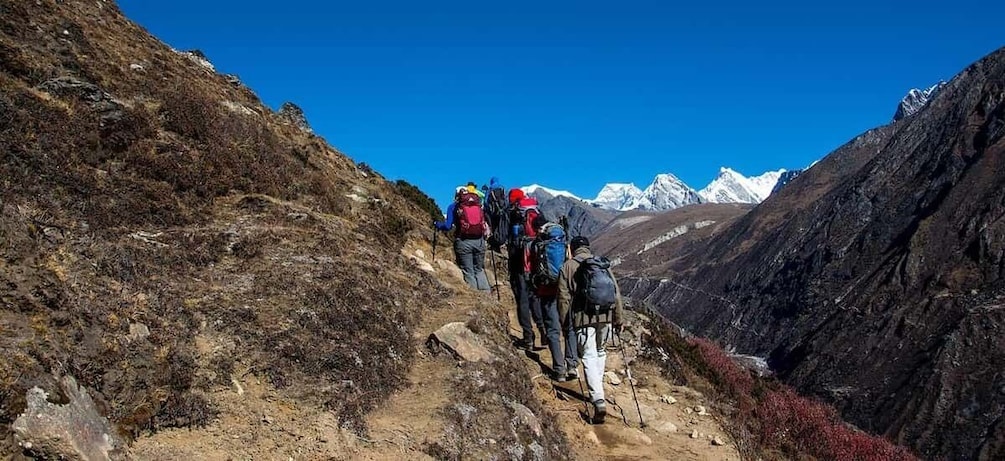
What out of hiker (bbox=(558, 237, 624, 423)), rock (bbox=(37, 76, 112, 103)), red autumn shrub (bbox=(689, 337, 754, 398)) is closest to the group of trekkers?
hiker (bbox=(558, 237, 624, 423))

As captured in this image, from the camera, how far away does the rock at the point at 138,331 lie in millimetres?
5859

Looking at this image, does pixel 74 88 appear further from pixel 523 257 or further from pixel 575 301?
pixel 575 301

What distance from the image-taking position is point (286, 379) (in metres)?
6.41

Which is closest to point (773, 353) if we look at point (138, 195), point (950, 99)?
point (950, 99)

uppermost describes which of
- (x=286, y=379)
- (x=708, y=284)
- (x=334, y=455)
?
(x=708, y=284)

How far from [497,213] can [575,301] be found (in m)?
4.26

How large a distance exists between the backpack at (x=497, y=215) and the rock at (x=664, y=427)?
13.9ft

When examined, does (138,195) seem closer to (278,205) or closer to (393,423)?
(278,205)

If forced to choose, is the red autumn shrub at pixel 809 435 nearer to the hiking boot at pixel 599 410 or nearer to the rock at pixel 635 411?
the rock at pixel 635 411

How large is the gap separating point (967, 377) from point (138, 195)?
74.7m

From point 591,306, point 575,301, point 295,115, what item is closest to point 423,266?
point 575,301

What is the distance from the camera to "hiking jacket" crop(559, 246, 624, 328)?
27.6 ft

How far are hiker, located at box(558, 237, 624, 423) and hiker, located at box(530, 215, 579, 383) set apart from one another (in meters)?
0.50

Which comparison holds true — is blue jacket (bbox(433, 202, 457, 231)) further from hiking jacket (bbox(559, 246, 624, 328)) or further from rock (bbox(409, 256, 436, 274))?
hiking jacket (bbox(559, 246, 624, 328))
